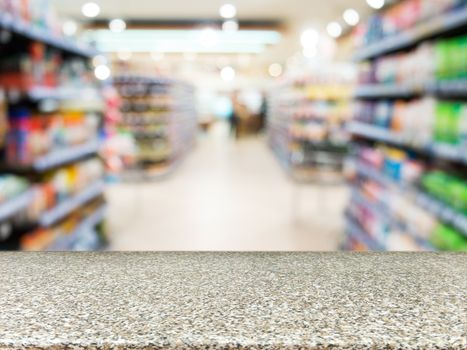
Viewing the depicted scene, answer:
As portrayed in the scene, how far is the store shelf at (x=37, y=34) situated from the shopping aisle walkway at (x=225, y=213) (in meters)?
2.02

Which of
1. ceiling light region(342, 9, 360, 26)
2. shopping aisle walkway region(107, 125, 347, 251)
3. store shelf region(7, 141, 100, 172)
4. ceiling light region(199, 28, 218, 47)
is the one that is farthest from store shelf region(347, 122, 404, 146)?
ceiling light region(199, 28, 218, 47)

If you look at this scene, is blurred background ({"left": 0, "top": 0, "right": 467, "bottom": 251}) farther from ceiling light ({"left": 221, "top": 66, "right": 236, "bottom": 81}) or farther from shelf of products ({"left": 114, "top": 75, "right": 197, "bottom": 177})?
ceiling light ({"left": 221, "top": 66, "right": 236, "bottom": 81})

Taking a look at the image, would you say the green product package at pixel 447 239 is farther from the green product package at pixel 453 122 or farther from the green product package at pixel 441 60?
the green product package at pixel 441 60

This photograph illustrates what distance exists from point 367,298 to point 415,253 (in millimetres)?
365

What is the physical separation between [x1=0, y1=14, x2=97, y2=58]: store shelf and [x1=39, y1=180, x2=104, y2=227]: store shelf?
4.04ft

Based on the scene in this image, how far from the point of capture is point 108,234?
556 cm

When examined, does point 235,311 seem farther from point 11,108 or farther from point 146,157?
point 146,157

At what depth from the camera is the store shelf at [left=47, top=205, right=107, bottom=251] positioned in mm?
3914

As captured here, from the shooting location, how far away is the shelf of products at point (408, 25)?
2.94 metres

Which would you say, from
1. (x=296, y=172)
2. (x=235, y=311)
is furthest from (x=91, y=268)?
(x=296, y=172)

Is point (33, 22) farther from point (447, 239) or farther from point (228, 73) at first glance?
point (228, 73)

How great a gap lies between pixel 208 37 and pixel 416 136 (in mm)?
11253

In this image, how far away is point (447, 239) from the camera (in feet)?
9.53

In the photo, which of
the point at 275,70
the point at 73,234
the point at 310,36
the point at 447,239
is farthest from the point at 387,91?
the point at 275,70
